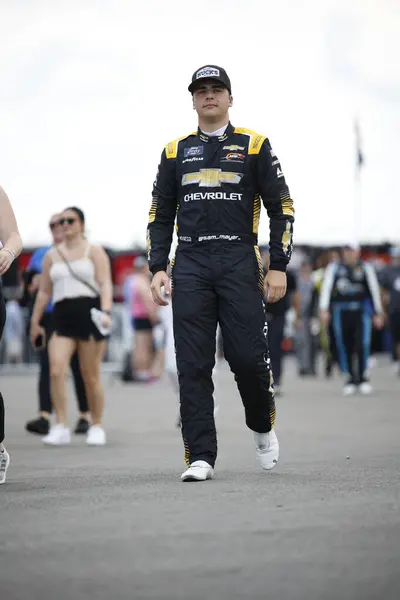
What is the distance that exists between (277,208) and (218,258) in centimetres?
46

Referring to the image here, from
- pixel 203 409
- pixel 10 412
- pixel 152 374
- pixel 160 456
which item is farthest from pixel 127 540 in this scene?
pixel 152 374

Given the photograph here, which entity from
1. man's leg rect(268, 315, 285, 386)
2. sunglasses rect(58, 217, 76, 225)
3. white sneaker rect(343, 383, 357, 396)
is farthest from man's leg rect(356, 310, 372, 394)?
sunglasses rect(58, 217, 76, 225)

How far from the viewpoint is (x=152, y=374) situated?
77.3 feet

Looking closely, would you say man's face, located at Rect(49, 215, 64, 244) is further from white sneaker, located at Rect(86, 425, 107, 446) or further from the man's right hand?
the man's right hand

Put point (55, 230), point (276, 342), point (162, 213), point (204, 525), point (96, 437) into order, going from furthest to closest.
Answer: point (276, 342) < point (55, 230) < point (96, 437) < point (162, 213) < point (204, 525)

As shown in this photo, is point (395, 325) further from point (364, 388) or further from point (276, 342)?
point (276, 342)

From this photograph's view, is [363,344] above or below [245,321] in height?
below

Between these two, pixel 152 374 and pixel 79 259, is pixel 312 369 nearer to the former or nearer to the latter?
pixel 152 374

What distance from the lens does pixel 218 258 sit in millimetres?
7250

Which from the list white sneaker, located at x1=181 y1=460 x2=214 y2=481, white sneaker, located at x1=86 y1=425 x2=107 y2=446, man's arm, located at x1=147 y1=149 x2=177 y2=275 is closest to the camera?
white sneaker, located at x1=181 y1=460 x2=214 y2=481

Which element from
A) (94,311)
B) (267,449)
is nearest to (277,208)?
(267,449)

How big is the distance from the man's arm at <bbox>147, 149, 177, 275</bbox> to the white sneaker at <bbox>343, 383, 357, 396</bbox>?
36.0ft

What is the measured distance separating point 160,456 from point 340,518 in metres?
4.17

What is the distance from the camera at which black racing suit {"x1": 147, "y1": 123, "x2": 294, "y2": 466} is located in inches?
286
